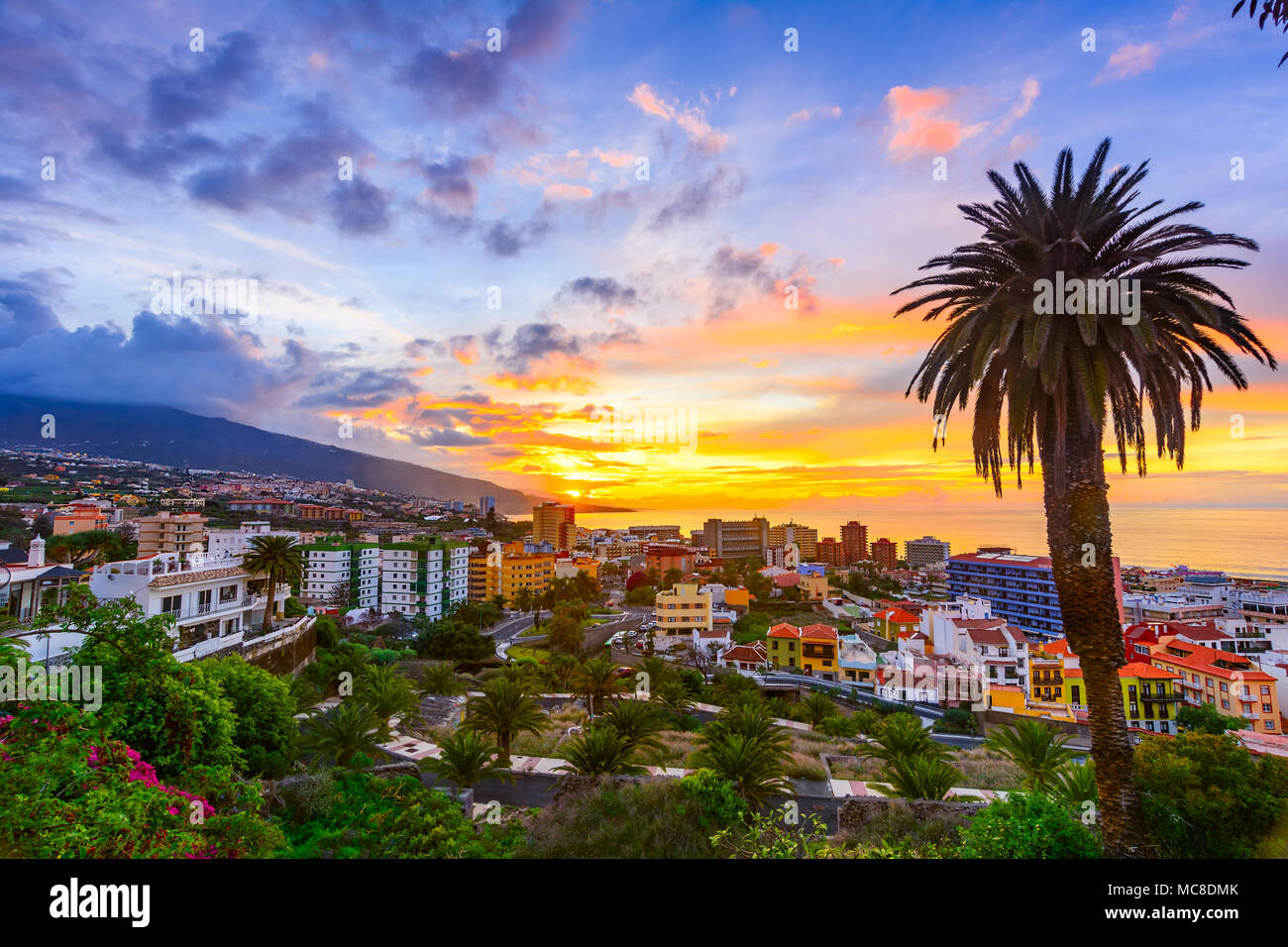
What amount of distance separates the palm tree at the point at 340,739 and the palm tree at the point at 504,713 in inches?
122

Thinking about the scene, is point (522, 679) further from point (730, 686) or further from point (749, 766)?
point (730, 686)

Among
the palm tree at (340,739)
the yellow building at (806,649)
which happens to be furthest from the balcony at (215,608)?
the yellow building at (806,649)

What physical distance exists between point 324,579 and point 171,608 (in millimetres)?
30969

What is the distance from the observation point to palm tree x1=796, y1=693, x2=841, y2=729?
22.8 meters

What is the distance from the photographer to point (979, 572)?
233 feet

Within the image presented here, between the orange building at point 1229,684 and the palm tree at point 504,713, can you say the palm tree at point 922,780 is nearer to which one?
the palm tree at point 504,713

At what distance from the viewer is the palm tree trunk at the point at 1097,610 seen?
6.62 meters

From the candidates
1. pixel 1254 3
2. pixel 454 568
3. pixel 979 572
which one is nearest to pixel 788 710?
pixel 1254 3

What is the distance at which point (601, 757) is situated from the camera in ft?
38.7

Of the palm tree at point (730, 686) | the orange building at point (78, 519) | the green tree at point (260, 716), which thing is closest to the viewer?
the green tree at point (260, 716)

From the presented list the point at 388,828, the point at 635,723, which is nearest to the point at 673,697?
the point at 635,723

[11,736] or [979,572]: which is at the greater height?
[11,736]
